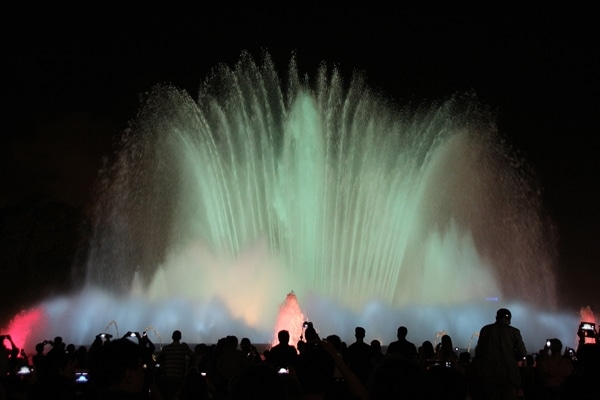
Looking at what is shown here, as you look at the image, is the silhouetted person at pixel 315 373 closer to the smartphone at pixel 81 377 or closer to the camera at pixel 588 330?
the camera at pixel 588 330

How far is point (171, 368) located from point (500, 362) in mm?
5563

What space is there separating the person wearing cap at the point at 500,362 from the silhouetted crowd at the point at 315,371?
0.5 inches

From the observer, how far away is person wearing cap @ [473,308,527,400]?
28.2 feet

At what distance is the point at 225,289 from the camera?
1453 inches

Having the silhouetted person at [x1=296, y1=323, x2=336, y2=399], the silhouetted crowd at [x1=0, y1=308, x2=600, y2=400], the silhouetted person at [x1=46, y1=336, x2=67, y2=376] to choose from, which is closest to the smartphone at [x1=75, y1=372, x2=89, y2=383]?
the silhouetted crowd at [x1=0, y1=308, x2=600, y2=400]

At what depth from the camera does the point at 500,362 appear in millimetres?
8602

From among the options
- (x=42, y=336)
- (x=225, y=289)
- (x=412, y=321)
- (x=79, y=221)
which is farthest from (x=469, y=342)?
(x=79, y=221)

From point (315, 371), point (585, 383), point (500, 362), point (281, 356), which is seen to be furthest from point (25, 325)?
point (585, 383)

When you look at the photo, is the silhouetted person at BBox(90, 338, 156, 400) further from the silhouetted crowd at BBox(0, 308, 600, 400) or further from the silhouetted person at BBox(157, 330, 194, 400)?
the silhouetted person at BBox(157, 330, 194, 400)

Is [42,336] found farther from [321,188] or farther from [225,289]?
[321,188]

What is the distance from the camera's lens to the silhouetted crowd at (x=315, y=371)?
12.6ft

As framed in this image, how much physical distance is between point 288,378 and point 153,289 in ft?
115

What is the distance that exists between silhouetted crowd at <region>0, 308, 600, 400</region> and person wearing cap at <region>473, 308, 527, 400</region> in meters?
0.01

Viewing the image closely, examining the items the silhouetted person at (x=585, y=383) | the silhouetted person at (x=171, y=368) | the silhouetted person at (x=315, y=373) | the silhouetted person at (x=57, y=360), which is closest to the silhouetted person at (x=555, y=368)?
the silhouetted person at (x=171, y=368)
